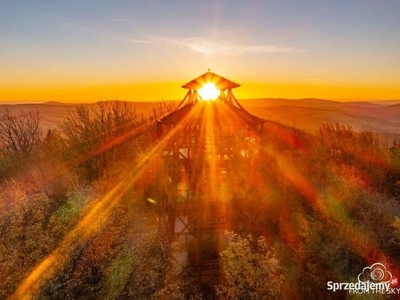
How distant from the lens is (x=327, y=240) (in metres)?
16.3

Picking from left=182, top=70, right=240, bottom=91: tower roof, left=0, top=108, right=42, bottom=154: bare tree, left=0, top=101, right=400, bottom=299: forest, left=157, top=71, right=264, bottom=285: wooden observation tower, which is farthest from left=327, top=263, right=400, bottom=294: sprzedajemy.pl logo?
left=0, top=108, right=42, bottom=154: bare tree

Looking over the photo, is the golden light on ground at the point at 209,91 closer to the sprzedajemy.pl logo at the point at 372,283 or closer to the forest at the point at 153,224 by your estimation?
the forest at the point at 153,224

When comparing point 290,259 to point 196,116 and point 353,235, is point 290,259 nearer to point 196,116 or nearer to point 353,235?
point 353,235

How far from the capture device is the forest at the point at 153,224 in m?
12.6

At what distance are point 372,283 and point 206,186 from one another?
35.3ft

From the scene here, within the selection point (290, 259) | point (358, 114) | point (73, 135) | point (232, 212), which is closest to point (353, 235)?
point (290, 259)

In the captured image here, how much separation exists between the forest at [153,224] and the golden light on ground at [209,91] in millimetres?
4456

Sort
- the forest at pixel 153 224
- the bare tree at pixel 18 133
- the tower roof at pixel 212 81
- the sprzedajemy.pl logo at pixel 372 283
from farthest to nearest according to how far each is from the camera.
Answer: the bare tree at pixel 18 133 < the tower roof at pixel 212 81 < the sprzedajemy.pl logo at pixel 372 283 < the forest at pixel 153 224

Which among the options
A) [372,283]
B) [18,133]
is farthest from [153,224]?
[18,133]

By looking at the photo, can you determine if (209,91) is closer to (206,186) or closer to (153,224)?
(206,186)

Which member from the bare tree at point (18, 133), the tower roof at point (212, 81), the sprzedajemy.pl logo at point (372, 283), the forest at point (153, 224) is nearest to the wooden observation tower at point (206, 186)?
the tower roof at point (212, 81)

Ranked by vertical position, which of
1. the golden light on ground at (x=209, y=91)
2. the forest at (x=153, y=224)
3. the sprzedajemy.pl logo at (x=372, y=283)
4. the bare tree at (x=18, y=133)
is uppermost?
the golden light on ground at (x=209, y=91)

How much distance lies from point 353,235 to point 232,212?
274 inches

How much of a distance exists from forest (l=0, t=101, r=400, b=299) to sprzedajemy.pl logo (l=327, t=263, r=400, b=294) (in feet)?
0.94
